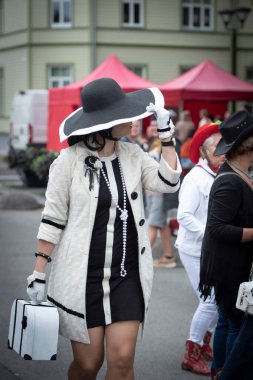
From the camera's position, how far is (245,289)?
4.46m

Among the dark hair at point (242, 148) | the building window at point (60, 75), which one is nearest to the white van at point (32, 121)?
the dark hair at point (242, 148)

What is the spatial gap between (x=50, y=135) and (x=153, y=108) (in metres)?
15.2

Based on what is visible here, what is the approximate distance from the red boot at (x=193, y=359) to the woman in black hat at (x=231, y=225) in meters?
1.08

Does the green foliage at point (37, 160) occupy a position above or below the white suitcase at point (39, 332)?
below

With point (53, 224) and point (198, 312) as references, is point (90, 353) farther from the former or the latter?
point (198, 312)

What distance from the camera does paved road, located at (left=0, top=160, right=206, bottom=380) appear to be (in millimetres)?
5973

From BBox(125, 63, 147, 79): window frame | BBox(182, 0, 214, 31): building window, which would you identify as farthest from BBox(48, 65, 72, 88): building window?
BBox(182, 0, 214, 31): building window

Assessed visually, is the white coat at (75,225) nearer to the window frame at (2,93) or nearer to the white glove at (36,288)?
the white glove at (36,288)

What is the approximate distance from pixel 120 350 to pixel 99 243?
20.6 inches

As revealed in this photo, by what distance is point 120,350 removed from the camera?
13.9 ft

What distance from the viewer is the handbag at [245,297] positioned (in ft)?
14.6

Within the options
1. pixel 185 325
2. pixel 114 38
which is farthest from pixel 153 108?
pixel 114 38

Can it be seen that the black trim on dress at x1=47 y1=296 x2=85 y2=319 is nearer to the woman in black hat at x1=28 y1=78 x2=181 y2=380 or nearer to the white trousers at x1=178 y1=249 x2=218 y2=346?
the woman in black hat at x1=28 y1=78 x2=181 y2=380

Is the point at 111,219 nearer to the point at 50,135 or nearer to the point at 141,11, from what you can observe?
the point at 50,135
